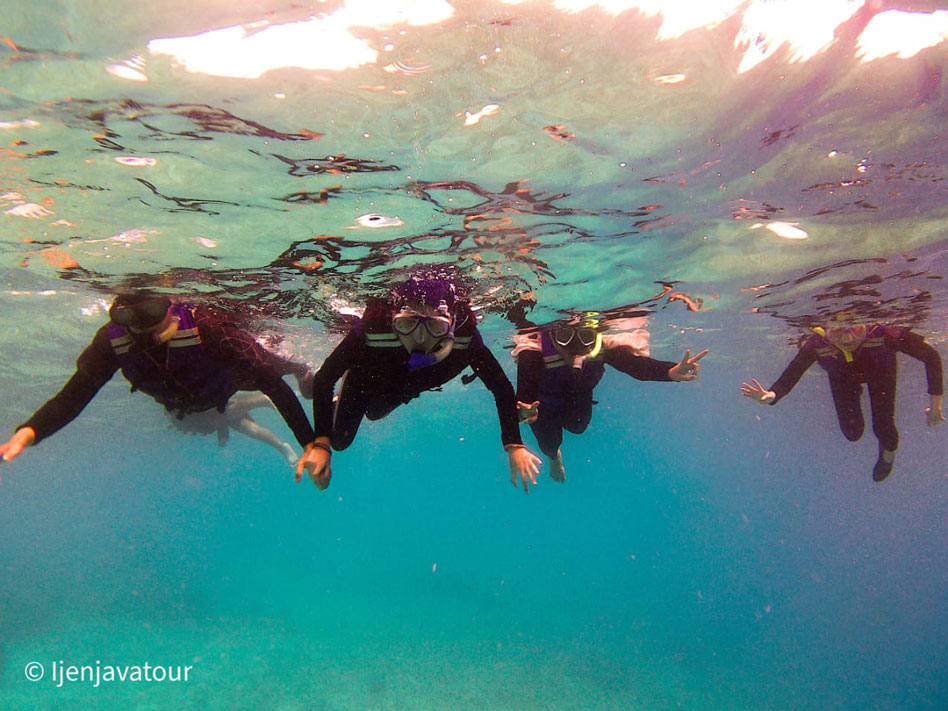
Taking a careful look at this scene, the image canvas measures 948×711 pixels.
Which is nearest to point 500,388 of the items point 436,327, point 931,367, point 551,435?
point 436,327

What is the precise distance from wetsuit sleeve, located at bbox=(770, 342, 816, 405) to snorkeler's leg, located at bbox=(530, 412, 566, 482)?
15.4 ft

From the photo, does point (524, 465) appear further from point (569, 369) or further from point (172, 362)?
point (172, 362)

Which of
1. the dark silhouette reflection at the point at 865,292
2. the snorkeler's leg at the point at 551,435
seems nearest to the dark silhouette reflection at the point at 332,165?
the snorkeler's leg at the point at 551,435

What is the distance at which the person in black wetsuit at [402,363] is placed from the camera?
21.9ft

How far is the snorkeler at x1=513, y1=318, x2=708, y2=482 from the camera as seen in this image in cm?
812

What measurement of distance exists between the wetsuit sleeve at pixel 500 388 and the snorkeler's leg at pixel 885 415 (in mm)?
10372

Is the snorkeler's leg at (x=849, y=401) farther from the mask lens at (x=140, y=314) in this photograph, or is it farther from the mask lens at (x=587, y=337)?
the mask lens at (x=140, y=314)

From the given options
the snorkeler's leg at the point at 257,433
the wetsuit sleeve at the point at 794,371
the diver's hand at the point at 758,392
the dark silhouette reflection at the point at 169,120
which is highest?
the dark silhouette reflection at the point at 169,120

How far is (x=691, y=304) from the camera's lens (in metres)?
15.4

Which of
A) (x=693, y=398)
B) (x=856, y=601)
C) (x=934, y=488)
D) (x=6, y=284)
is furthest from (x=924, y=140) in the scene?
(x=934, y=488)

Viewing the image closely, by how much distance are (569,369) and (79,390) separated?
740cm

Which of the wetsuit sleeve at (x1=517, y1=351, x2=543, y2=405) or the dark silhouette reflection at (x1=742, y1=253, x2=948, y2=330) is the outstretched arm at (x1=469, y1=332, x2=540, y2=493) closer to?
the wetsuit sleeve at (x1=517, y1=351, x2=543, y2=405)

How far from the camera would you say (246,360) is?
6949mm

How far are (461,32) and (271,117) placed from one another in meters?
2.40
